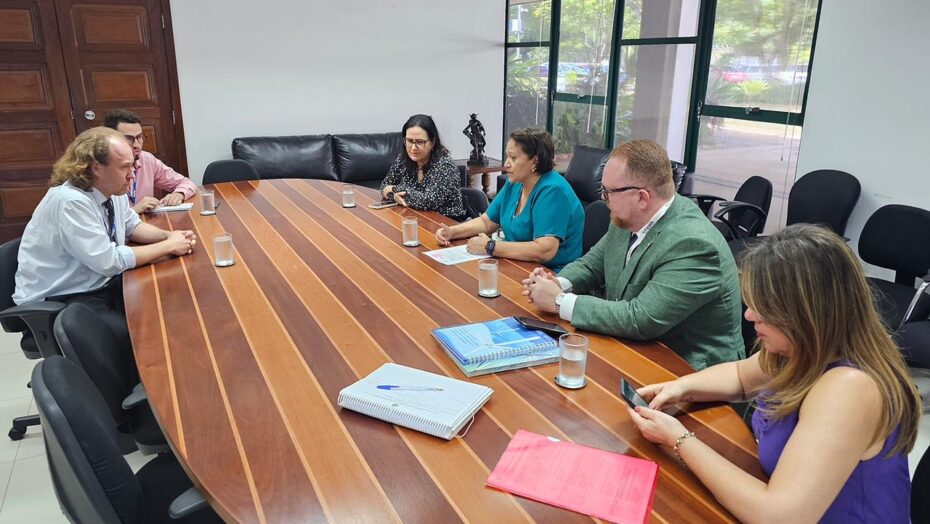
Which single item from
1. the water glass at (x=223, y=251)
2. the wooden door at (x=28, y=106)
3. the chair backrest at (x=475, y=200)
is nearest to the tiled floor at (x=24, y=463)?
the water glass at (x=223, y=251)

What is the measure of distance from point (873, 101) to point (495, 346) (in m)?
3.44

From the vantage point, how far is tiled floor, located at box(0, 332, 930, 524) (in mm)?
2279

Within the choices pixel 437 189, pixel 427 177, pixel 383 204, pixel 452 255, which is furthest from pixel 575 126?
pixel 452 255

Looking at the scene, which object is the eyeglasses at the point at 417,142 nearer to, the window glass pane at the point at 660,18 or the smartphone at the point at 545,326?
the smartphone at the point at 545,326

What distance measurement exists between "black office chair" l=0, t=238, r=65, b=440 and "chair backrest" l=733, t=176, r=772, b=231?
3.99m

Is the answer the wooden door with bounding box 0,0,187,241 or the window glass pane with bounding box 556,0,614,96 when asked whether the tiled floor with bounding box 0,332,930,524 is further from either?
the window glass pane with bounding box 556,0,614,96

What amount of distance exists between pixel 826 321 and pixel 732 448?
32cm

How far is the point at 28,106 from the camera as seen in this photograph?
5145 millimetres

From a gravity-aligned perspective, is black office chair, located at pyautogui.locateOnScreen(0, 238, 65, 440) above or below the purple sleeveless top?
below

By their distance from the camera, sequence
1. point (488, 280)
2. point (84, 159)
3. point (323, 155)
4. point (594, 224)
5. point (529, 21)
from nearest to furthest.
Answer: point (488, 280)
point (84, 159)
point (594, 224)
point (323, 155)
point (529, 21)

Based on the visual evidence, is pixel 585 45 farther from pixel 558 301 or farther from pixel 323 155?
pixel 558 301

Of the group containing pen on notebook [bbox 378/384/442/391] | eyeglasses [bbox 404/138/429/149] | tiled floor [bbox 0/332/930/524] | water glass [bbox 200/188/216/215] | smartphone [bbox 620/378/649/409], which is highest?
eyeglasses [bbox 404/138/429/149]

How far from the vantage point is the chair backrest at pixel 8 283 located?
2.55 m

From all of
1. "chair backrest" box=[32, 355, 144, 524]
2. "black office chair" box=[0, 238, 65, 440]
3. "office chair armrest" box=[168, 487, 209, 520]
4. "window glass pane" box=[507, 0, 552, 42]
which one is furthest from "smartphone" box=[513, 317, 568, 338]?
"window glass pane" box=[507, 0, 552, 42]
